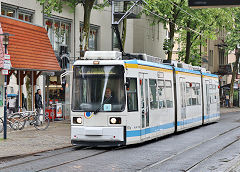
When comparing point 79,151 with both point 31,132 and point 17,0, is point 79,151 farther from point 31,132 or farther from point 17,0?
point 17,0

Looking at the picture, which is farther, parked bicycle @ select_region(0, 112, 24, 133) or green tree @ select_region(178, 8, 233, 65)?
green tree @ select_region(178, 8, 233, 65)

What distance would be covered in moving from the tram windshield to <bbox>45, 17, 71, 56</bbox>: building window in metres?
13.9

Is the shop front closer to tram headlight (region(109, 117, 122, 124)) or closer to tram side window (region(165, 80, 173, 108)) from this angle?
tram side window (region(165, 80, 173, 108))

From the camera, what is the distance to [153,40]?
4884 cm

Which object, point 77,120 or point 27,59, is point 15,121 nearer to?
point 27,59

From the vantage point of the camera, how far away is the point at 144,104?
1827 cm

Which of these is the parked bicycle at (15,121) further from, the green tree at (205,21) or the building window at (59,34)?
the green tree at (205,21)

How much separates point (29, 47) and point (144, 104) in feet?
33.0

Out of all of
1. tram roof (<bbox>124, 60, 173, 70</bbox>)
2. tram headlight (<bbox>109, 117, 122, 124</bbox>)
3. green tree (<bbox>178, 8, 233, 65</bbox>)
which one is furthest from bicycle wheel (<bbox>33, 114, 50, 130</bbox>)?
green tree (<bbox>178, 8, 233, 65</bbox>)

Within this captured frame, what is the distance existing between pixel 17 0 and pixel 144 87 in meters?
11.5

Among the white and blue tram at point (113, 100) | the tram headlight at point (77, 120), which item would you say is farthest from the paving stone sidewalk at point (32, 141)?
the white and blue tram at point (113, 100)

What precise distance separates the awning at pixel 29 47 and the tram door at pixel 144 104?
7.97 metres

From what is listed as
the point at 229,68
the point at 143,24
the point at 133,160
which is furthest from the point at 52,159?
the point at 229,68

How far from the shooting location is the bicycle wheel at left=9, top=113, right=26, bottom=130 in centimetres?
2319
